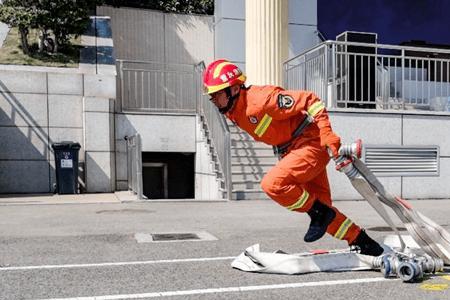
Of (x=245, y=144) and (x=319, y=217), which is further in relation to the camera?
(x=245, y=144)

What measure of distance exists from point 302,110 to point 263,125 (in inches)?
13.7

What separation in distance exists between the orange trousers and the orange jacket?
14 cm

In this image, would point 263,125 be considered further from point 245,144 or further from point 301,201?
point 245,144

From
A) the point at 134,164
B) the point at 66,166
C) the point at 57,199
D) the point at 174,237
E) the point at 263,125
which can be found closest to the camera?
the point at 263,125

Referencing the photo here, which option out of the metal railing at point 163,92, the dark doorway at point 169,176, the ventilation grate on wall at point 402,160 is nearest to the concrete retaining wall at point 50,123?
the metal railing at point 163,92

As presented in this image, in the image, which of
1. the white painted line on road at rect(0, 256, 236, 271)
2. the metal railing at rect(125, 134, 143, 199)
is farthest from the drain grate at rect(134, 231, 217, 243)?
the metal railing at rect(125, 134, 143, 199)

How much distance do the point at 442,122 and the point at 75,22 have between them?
927 cm

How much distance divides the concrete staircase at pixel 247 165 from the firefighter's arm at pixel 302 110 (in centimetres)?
635

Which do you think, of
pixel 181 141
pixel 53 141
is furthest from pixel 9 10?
pixel 181 141

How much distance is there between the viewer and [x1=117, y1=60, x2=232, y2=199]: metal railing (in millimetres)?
13250

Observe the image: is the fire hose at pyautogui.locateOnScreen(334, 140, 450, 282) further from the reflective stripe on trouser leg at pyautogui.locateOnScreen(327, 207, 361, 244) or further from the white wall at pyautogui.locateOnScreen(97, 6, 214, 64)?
the white wall at pyautogui.locateOnScreen(97, 6, 214, 64)

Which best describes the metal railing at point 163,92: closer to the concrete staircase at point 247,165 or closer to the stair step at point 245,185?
the concrete staircase at point 247,165

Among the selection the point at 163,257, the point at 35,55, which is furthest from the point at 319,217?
the point at 35,55

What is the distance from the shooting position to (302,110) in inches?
164
